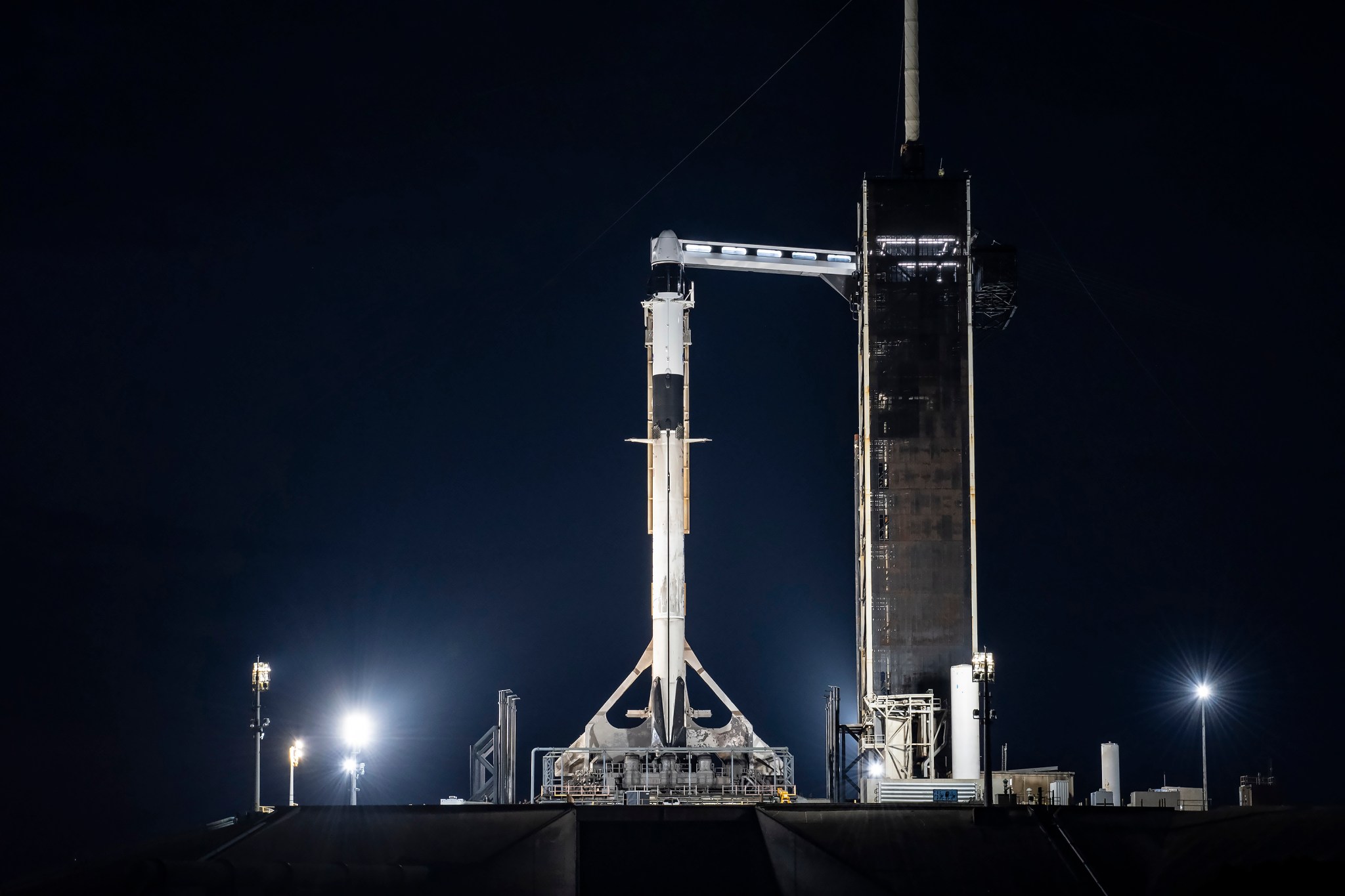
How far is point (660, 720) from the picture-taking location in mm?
51156

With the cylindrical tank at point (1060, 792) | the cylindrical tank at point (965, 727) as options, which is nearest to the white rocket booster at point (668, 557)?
the cylindrical tank at point (965, 727)

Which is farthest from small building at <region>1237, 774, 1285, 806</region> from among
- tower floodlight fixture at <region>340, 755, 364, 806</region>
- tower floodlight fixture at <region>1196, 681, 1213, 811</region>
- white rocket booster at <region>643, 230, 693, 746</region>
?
tower floodlight fixture at <region>340, 755, 364, 806</region>

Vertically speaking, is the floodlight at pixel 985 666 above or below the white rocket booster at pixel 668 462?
below

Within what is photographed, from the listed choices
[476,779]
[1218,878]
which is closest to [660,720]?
[476,779]

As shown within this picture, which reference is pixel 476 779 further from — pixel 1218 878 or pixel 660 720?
pixel 1218 878

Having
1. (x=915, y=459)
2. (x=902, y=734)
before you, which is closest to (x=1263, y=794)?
(x=902, y=734)

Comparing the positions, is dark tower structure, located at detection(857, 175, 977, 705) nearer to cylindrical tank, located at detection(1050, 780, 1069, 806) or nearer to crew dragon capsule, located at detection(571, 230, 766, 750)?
crew dragon capsule, located at detection(571, 230, 766, 750)

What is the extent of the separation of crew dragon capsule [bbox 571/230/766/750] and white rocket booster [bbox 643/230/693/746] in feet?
0.07

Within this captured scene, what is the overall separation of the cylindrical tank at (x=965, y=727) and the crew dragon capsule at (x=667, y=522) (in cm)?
720

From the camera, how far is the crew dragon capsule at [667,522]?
171ft

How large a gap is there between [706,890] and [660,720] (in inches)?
864

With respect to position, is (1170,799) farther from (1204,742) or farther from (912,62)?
(912,62)

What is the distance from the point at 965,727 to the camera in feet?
154

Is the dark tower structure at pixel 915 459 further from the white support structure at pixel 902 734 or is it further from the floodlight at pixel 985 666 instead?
the floodlight at pixel 985 666
